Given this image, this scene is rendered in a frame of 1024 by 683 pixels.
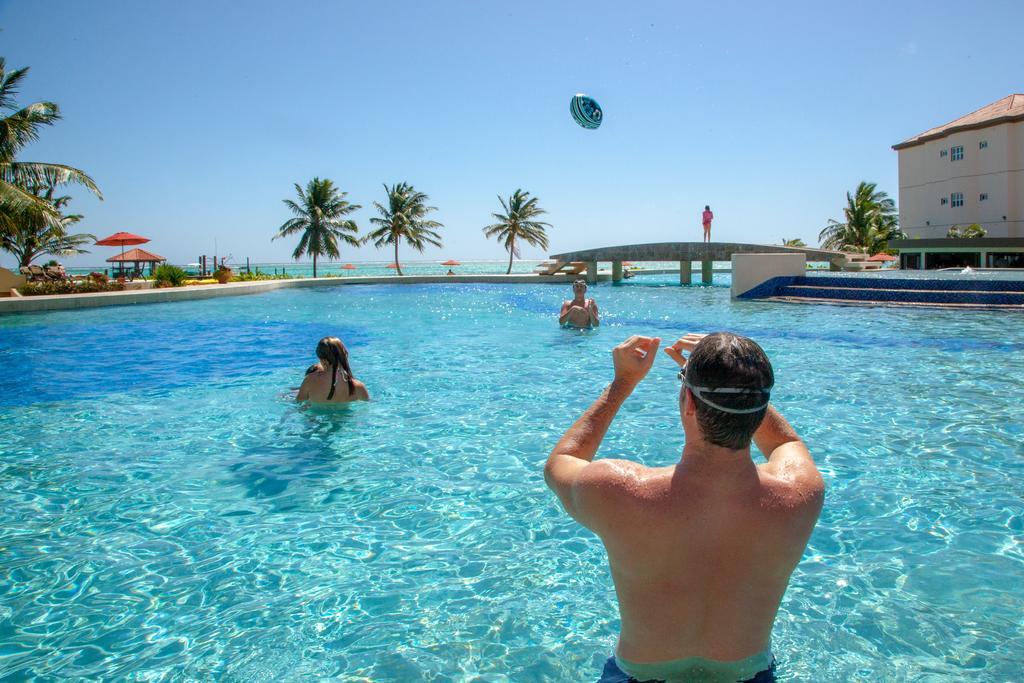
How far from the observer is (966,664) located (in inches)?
108

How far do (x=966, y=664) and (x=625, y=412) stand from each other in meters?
4.47

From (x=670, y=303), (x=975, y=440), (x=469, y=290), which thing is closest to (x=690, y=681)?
(x=975, y=440)

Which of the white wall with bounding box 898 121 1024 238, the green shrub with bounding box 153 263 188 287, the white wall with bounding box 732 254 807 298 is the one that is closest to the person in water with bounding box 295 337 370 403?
the white wall with bounding box 732 254 807 298

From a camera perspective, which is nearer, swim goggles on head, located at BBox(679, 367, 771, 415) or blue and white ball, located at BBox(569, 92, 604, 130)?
swim goggles on head, located at BBox(679, 367, 771, 415)

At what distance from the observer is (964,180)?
38.3 m

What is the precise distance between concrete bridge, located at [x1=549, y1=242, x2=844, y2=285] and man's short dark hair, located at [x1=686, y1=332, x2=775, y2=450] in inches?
1038

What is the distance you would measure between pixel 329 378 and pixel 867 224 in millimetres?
46206

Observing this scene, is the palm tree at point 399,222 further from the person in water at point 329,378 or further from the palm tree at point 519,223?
the person in water at point 329,378

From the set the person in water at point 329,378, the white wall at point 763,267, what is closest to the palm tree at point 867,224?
the white wall at point 763,267

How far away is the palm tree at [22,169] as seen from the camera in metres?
19.4

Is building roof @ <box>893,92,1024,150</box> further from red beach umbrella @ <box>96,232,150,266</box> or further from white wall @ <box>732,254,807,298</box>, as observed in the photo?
red beach umbrella @ <box>96,232,150,266</box>

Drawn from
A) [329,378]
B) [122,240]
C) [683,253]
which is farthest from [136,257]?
[329,378]

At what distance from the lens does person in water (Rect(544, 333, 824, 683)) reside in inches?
61.3

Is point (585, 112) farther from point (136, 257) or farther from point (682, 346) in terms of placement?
point (136, 257)
